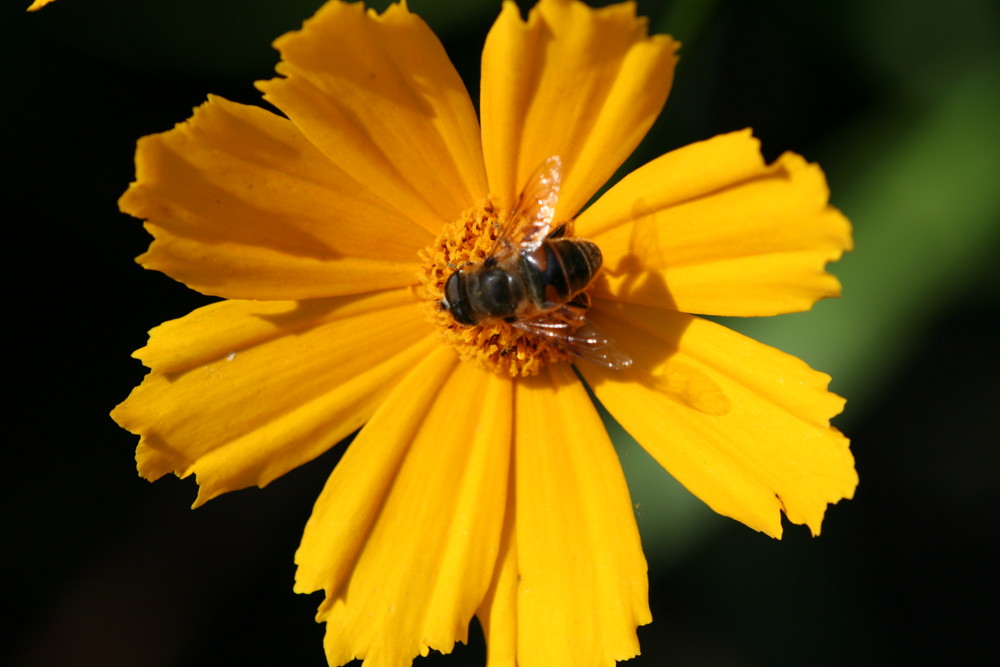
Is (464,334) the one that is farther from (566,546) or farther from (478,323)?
(566,546)

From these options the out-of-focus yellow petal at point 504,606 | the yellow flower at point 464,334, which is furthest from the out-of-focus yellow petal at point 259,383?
the out-of-focus yellow petal at point 504,606

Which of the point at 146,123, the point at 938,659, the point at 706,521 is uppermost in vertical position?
the point at 146,123

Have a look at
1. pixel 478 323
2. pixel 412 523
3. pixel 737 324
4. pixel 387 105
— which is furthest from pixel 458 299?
pixel 737 324

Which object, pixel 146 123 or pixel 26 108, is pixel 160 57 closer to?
pixel 146 123

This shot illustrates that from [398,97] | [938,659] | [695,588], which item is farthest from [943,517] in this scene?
[398,97]

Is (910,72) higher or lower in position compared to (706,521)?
higher

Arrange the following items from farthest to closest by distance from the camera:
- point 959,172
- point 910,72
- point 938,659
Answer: point 938,659, point 910,72, point 959,172

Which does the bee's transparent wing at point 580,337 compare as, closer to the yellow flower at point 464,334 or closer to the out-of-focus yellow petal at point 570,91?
the yellow flower at point 464,334

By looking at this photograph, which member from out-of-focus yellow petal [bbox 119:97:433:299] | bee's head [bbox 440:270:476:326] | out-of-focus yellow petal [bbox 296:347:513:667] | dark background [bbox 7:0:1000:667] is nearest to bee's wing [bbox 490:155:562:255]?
bee's head [bbox 440:270:476:326]
